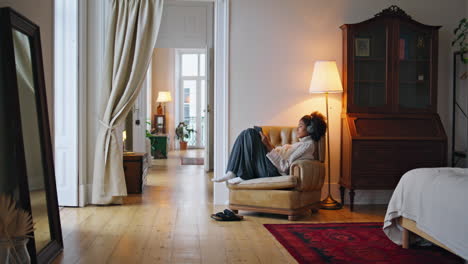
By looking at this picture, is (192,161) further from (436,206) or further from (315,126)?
(436,206)

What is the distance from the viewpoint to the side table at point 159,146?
11.0 meters

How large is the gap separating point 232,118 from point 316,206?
1.34 metres

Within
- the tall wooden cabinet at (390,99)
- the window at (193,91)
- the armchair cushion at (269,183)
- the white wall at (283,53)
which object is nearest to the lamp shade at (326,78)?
the tall wooden cabinet at (390,99)

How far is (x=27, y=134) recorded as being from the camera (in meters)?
3.14

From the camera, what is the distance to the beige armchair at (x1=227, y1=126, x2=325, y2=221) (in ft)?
15.3

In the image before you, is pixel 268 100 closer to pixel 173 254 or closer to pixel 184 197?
pixel 184 197

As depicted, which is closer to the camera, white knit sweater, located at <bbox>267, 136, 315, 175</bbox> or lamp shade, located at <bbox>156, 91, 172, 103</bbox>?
white knit sweater, located at <bbox>267, 136, 315, 175</bbox>

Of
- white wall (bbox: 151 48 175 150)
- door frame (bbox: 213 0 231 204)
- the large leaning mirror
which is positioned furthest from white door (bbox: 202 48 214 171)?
the large leaning mirror

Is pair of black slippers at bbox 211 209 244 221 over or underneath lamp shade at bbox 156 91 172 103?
underneath

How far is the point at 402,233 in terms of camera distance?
12.1 feet

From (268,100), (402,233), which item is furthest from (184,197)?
(402,233)

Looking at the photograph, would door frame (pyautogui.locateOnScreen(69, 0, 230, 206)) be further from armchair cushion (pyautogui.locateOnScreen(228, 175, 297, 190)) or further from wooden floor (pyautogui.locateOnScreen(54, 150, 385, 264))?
armchair cushion (pyautogui.locateOnScreen(228, 175, 297, 190))

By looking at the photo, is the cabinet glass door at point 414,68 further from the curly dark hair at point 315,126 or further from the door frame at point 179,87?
the door frame at point 179,87

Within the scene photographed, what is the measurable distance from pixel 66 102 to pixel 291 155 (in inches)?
95.5
